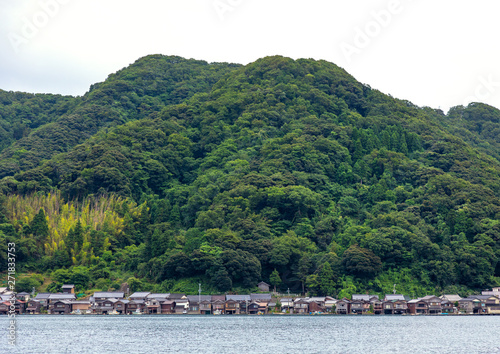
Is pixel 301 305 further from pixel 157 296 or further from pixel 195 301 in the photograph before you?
pixel 157 296

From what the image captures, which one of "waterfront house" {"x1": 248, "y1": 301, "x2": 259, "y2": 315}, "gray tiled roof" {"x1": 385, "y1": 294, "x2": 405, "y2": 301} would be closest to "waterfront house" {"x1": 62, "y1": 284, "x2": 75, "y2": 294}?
"waterfront house" {"x1": 248, "y1": 301, "x2": 259, "y2": 315}

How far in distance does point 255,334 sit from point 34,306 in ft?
101

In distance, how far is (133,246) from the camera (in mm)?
81875

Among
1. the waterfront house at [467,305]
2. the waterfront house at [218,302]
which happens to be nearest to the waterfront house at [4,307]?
the waterfront house at [218,302]

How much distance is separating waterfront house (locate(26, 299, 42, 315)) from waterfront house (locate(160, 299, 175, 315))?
1358 cm

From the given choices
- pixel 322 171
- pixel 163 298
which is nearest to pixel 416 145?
pixel 322 171

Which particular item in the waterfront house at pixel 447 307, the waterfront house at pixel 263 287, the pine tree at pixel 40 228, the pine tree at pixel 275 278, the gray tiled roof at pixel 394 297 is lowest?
the waterfront house at pixel 447 307

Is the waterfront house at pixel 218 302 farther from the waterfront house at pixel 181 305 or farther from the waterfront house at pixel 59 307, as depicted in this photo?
the waterfront house at pixel 59 307

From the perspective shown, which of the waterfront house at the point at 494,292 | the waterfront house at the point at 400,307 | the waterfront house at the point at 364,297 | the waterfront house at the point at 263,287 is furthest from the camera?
the waterfront house at the point at 263,287

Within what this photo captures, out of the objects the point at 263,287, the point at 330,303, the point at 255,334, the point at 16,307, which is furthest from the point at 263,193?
the point at 255,334

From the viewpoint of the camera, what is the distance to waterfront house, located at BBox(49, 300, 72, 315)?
6869 cm

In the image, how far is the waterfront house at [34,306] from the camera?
6869 cm

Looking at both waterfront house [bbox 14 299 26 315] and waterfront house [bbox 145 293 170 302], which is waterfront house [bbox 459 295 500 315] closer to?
waterfront house [bbox 145 293 170 302]

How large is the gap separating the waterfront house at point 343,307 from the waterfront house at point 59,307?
1178 inches
